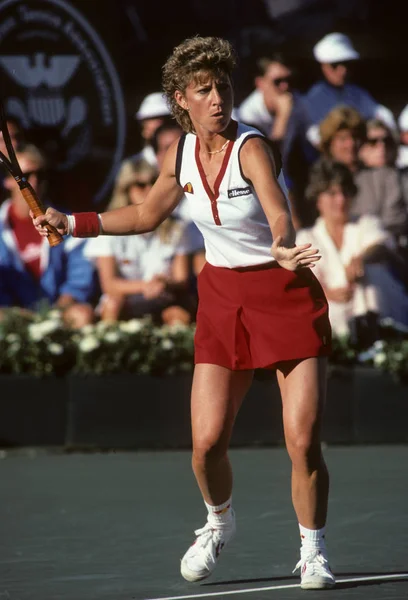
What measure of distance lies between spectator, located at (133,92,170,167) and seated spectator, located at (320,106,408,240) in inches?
48.2

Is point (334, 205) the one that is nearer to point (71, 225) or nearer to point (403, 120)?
point (403, 120)

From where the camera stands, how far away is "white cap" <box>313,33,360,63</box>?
12.0 meters

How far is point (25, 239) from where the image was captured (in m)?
11.9

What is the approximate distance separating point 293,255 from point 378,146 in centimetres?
703

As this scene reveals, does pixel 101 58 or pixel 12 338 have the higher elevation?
pixel 101 58

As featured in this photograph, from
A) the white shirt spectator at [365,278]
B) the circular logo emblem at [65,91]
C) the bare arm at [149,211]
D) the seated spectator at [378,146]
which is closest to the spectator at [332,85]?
the seated spectator at [378,146]

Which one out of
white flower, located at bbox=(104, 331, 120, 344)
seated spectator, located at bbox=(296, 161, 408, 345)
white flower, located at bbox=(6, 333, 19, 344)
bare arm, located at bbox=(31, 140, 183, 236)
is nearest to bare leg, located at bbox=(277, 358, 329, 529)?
bare arm, located at bbox=(31, 140, 183, 236)

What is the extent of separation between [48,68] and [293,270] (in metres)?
6.99

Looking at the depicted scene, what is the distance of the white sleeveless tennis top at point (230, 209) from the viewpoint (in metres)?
5.66

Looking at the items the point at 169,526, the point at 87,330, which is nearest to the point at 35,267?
the point at 87,330

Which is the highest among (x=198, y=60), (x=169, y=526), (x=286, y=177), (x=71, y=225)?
(x=198, y=60)

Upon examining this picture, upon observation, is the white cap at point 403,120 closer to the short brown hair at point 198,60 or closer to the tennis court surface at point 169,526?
the tennis court surface at point 169,526

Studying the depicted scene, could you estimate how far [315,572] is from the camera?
5695 millimetres

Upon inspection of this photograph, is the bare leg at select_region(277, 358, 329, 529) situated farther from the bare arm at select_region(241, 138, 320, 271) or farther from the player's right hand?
the player's right hand
